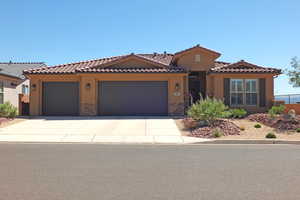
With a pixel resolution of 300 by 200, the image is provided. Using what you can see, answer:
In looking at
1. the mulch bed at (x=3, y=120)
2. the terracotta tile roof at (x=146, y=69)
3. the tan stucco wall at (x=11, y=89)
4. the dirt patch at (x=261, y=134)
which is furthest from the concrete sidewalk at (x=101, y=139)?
the tan stucco wall at (x=11, y=89)

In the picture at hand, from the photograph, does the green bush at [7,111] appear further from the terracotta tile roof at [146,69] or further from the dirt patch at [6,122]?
the terracotta tile roof at [146,69]

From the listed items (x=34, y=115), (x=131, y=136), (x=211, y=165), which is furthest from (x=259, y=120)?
(x=34, y=115)

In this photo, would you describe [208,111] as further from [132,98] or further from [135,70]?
[135,70]

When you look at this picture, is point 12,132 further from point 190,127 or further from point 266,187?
point 266,187

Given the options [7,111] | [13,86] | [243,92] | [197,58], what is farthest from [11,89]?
[243,92]

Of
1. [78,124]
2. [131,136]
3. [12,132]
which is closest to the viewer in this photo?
[131,136]

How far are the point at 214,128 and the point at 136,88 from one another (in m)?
7.70

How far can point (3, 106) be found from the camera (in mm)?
15945

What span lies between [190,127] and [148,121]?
3.15 meters

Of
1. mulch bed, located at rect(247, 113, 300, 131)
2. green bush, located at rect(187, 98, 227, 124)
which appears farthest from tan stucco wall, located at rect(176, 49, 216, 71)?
green bush, located at rect(187, 98, 227, 124)

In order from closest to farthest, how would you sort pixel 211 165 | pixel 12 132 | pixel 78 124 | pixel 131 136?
1. pixel 211 165
2. pixel 131 136
3. pixel 12 132
4. pixel 78 124

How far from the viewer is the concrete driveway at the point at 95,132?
36.2ft

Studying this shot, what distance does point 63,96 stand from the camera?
18.9m

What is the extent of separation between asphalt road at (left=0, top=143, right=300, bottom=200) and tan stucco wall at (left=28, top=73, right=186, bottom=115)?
9448 mm
